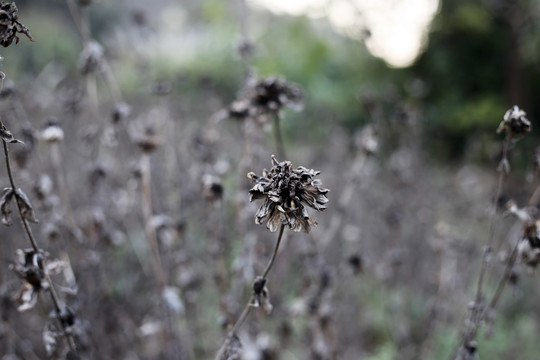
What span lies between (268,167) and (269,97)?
1.52m

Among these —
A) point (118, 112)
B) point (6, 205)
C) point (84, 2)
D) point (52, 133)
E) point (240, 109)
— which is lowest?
point (6, 205)

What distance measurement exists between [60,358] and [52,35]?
7.16m

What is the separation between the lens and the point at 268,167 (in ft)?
9.50

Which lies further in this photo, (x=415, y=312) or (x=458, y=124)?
(x=458, y=124)

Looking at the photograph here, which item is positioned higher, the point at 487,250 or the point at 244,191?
the point at 244,191

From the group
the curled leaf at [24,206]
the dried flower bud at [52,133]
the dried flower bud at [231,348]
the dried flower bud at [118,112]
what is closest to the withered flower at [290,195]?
the dried flower bud at [231,348]

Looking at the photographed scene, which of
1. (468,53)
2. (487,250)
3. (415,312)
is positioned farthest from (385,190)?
(468,53)

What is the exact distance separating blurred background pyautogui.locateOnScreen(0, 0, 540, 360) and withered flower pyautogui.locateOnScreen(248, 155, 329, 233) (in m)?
0.59

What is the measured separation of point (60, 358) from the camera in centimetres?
130

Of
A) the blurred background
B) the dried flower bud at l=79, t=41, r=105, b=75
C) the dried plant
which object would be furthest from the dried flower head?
the dried flower bud at l=79, t=41, r=105, b=75

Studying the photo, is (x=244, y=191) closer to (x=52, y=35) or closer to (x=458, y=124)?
(x=458, y=124)

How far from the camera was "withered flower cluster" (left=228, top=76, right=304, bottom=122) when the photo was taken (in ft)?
4.51

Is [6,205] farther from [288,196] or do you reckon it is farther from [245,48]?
[245,48]

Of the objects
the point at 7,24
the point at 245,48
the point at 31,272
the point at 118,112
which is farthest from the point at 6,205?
the point at 245,48
